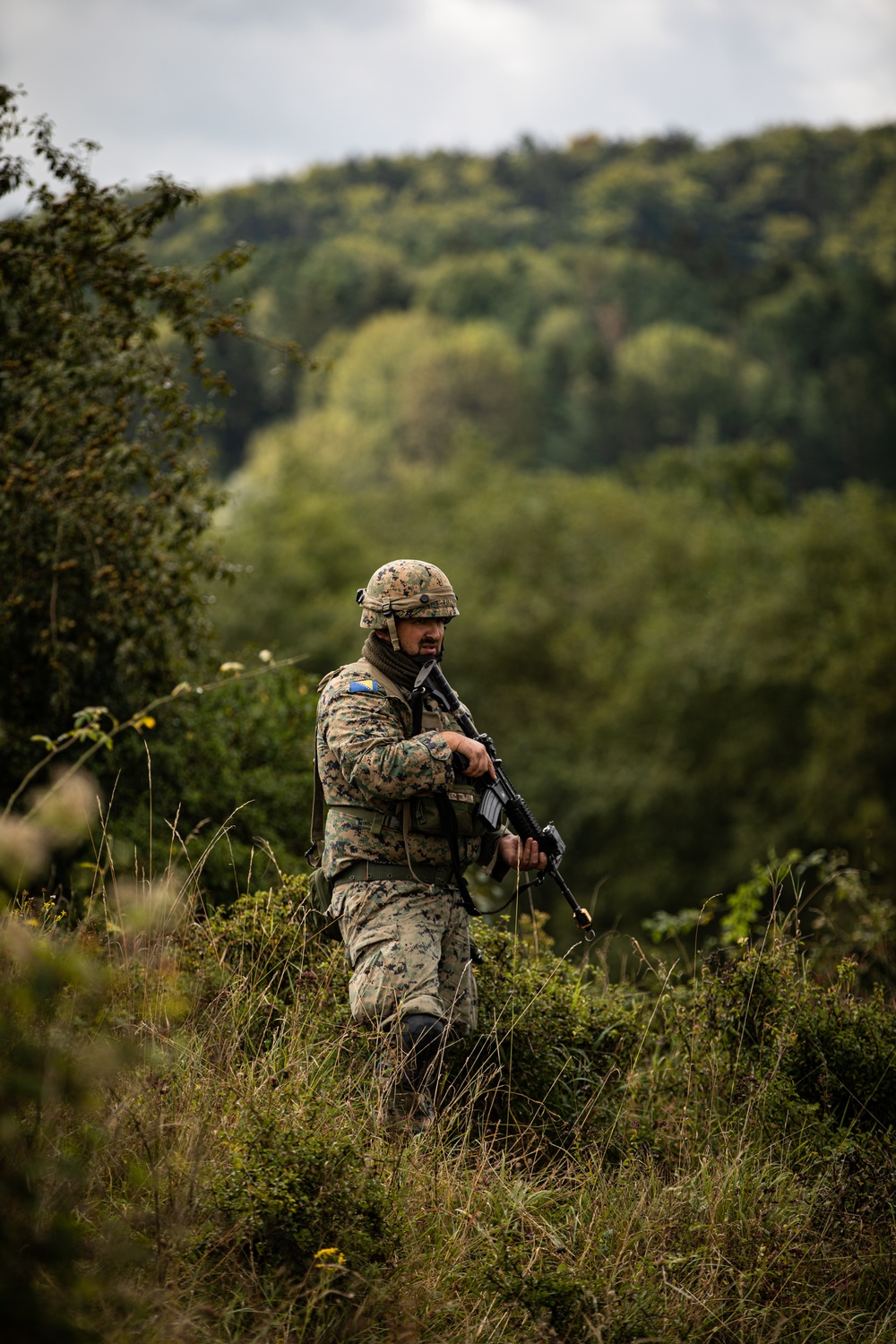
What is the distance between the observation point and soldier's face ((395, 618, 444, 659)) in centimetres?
476

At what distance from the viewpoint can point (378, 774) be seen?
4414 mm

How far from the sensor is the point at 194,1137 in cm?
334

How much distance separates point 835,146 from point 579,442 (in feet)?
208

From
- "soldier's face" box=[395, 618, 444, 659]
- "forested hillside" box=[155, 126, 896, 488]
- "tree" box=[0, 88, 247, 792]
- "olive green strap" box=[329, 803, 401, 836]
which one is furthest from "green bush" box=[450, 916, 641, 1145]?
"forested hillside" box=[155, 126, 896, 488]

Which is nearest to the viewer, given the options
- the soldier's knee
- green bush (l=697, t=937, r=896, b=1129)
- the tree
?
the soldier's knee

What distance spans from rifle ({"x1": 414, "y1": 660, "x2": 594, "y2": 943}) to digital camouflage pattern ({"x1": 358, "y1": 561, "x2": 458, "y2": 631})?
21cm

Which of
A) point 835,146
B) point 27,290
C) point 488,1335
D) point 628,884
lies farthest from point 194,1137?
point 835,146

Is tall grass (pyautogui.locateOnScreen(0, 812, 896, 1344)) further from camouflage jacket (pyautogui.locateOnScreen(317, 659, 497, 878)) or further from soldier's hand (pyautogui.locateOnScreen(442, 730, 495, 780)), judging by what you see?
soldier's hand (pyautogui.locateOnScreen(442, 730, 495, 780))

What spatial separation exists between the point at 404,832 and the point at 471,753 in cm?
38

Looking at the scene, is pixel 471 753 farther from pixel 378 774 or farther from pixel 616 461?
pixel 616 461

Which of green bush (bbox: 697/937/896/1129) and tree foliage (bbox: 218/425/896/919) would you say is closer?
green bush (bbox: 697/937/896/1129)

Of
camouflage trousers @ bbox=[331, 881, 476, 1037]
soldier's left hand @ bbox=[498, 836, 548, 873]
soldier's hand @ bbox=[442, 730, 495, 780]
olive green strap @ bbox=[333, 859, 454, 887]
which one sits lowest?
camouflage trousers @ bbox=[331, 881, 476, 1037]

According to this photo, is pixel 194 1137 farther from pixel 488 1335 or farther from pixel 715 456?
pixel 715 456

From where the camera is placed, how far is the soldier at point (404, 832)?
434 cm
